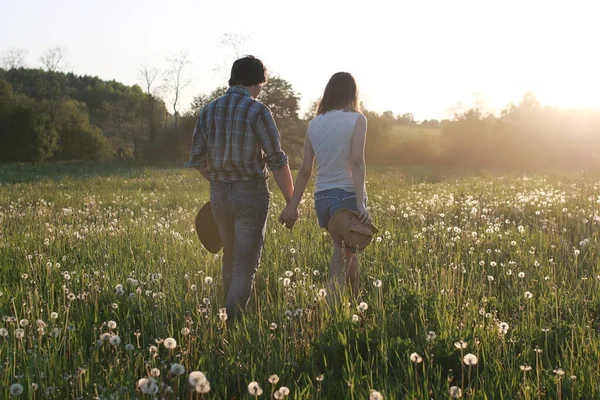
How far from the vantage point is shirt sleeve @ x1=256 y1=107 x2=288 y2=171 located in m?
4.59

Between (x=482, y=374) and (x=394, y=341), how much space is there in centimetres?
68

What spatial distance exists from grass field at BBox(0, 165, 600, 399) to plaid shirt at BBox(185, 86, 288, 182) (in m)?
1.02

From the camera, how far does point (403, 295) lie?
4.68m

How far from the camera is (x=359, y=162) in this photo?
473 centimetres

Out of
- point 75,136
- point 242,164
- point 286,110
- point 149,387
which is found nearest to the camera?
point 149,387

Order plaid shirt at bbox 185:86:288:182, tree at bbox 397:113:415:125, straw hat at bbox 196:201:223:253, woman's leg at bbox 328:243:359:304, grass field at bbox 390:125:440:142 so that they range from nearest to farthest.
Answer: plaid shirt at bbox 185:86:288:182, woman's leg at bbox 328:243:359:304, straw hat at bbox 196:201:223:253, grass field at bbox 390:125:440:142, tree at bbox 397:113:415:125

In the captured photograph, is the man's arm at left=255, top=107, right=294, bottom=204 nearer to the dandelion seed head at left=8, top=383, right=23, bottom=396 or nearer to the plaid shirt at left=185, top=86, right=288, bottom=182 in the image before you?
the plaid shirt at left=185, top=86, right=288, bottom=182

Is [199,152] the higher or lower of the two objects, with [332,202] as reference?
higher

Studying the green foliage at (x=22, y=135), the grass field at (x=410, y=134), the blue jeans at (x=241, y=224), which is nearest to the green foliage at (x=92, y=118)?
the green foliage at (x=22, y=135)

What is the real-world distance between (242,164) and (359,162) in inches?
41.5

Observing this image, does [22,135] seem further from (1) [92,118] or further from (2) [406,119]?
(2) [406,119]

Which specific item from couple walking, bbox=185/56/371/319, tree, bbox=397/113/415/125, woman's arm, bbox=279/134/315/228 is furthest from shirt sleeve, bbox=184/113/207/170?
tree, bbox=397/113/415/125

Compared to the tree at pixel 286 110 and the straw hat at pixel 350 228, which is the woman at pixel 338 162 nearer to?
the straw hat at pixel 350 228

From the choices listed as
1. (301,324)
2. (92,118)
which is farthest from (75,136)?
(301,324)
